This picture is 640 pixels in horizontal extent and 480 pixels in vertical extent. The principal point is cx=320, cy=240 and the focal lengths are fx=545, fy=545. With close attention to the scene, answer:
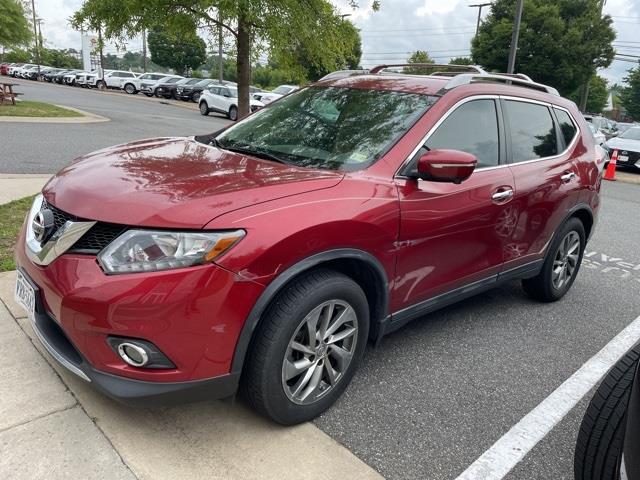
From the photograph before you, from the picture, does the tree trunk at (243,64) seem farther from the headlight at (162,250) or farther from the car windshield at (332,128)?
the headlight at (162,250)

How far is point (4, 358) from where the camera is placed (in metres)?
2.99

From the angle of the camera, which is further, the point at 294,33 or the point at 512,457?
the point at 294,33

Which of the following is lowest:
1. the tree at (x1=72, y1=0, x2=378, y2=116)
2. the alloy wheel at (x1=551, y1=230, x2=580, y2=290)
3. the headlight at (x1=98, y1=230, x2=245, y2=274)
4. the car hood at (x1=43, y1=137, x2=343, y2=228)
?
the alloy wheel at (x1=551, y1=230, x2=580, y2=290)

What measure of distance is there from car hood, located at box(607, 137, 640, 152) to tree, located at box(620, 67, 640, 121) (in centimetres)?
5050

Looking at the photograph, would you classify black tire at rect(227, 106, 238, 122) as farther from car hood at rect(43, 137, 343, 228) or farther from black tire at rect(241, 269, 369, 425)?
black tire at rect(241, 269, 369, 425)

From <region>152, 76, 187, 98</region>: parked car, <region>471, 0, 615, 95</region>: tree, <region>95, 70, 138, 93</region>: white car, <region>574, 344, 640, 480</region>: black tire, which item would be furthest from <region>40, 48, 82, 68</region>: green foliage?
<region>574, 344, 640, 480</region>: black tire

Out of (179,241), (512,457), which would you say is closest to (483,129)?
(512,457)

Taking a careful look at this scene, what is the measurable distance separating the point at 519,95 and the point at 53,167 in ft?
22.8

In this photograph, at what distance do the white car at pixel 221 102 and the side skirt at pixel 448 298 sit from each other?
2144 cm

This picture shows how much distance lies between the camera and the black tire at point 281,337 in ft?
7.91

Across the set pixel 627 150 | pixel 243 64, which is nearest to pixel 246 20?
pixel 243 64

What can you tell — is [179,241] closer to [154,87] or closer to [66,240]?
[66,240]

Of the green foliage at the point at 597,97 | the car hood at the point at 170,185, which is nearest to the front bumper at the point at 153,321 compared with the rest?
the car hood at the point at 170,185

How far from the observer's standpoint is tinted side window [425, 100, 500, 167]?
10.7ft
